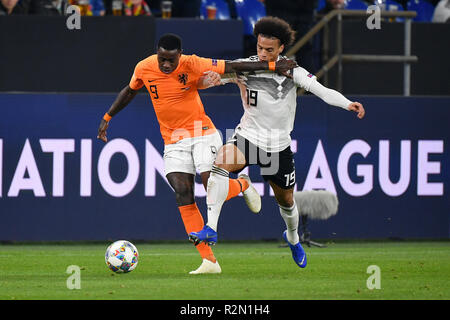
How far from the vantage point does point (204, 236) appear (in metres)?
8.22

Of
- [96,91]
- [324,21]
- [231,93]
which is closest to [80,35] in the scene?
[96,91]

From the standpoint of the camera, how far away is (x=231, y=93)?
13094mm

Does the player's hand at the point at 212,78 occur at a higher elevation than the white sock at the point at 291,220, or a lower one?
higher

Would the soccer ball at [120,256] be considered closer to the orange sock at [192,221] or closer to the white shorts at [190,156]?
the orange sock at [192,221]

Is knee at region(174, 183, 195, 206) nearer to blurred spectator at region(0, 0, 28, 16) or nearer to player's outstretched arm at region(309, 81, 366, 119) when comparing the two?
player's outstretched arm at region(309, 81, 366, 119)

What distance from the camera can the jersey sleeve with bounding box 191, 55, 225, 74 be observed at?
890cm

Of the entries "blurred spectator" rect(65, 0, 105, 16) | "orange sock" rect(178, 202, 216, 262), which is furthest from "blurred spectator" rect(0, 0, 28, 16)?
"orange sock" rect(178, 202, 216, 262)

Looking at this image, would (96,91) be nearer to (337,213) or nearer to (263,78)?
(337,213)

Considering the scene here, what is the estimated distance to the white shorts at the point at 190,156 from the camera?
9023 millimetres

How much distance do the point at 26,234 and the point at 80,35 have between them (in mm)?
2654

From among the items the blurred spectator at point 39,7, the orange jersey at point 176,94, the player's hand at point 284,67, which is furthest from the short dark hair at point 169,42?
the blurred spectator at point 39,7

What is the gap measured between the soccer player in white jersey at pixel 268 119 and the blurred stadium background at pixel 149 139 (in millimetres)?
3260

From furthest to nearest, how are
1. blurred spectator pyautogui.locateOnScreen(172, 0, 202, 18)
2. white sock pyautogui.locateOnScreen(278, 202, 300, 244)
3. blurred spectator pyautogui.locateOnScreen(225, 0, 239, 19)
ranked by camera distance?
1. blurred spectator pyautogui.locateOnScreen(225, 0, 239, 19)
2. blurred spectator pyautogui.locateOnScreen(172, 0, 202, 18)
3. white sock pyautogui.locateOnScreen(278, 202, 300, 244)

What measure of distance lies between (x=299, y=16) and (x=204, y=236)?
5727 millimetres
